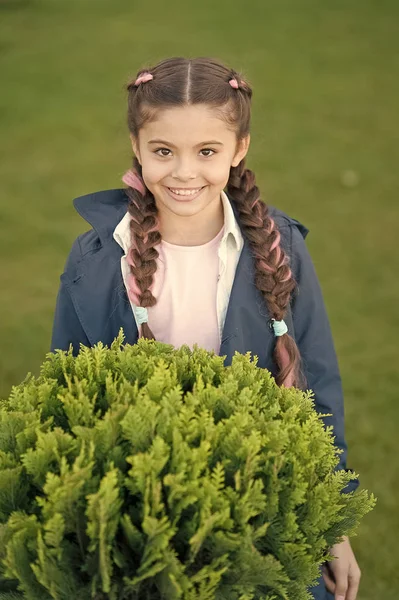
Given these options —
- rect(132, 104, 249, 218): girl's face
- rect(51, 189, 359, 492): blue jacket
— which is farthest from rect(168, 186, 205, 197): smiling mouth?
rect(51, 189, 359, 492): blue jacket

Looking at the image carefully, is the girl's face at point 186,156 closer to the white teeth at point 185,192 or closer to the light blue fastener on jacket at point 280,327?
the white teeth at point 185,192

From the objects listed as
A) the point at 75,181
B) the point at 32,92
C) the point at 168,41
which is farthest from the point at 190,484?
the point at 168,41

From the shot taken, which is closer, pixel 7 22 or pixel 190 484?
pixel 190 484

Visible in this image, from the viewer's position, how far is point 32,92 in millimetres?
9789

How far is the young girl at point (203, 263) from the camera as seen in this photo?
8.75 feet

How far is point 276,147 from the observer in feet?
27.4

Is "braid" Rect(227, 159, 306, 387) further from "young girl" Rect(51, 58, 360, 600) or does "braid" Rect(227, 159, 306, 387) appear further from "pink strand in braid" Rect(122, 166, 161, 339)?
"pink strand in braid" Rect(122, 166, 161, 339)

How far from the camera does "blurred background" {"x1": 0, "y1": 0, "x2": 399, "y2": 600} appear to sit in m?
5.29

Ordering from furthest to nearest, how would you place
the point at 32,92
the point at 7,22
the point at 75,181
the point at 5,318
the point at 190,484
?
the point at 7,22, the point at 32,92, the point at 75,181, the point at 5,318, the point at 190,484

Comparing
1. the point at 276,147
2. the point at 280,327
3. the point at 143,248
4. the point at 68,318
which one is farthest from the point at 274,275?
the point at 276,147

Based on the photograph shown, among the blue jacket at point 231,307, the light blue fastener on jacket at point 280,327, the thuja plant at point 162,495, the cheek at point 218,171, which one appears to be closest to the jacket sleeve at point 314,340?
the blue jacket at point 231,307

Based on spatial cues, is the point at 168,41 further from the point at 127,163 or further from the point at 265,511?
the point at 265,511

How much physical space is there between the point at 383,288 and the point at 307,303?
338cm

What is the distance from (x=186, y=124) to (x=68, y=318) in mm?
773
